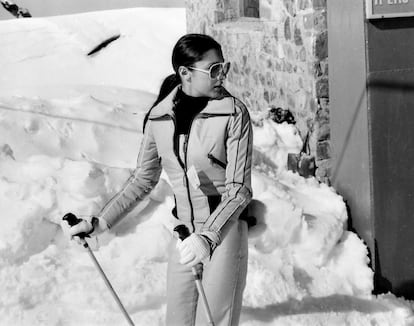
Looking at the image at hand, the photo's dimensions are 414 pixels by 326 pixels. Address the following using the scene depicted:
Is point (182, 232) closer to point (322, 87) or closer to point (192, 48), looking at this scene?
point (192, 48)

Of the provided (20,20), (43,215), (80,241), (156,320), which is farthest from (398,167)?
(20,20)

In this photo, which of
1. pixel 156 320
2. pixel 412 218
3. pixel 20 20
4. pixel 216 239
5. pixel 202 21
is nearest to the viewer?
pixel 216 239

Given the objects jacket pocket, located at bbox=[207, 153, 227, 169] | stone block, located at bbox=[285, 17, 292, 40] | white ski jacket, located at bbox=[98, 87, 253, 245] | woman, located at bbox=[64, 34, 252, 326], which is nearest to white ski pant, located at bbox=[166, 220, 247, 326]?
woman, located at bbox=[64, 34, 252, 326]

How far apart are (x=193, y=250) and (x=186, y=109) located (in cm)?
65

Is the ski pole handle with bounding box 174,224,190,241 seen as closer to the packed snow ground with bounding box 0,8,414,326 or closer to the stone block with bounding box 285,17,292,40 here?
the packed snow ground with bounding box 0,8,414,326

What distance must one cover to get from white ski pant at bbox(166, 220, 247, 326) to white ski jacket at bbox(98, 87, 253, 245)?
0.13 m

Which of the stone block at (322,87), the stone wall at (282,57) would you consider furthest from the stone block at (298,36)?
the stone block at (322,87)

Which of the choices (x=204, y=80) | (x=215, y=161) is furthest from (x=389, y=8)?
(x=215, y=161)

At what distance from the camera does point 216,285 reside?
10.7 feet

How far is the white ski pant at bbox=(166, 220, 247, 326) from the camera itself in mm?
3244

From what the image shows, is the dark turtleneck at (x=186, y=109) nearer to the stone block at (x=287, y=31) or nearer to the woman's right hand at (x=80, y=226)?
the woman's right hand at (x=80, y=226)

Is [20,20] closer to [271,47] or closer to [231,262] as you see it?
[271,47]

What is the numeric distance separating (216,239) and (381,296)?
2.69 metres

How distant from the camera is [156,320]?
450 centimetres
